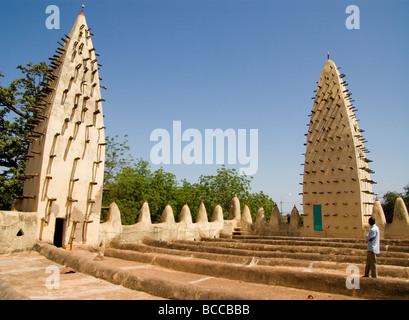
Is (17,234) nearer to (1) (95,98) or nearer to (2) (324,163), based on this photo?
(1) (95,98)

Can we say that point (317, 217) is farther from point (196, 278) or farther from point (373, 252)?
point (196, 278)

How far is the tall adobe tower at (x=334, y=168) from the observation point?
17.8 m

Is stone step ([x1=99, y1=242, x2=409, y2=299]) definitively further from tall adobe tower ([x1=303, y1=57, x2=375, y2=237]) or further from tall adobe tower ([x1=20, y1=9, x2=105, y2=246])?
tall adobe tower ([x1=303, y1=57, x2=375, y2=237])

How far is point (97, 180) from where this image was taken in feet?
46.3

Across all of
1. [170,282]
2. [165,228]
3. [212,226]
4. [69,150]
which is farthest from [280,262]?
[212,226]

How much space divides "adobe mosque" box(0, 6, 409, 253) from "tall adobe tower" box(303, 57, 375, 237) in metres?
0.06

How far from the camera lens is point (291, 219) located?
64.1 feet

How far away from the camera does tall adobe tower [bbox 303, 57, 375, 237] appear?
17.8 metres

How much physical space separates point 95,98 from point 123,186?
55.4 feet

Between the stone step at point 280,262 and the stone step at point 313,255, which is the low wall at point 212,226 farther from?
the stone step at point 313,255

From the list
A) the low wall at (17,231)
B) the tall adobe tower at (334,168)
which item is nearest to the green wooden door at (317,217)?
the tall adobe tower at (334,168)

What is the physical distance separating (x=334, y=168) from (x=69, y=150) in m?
15.0
